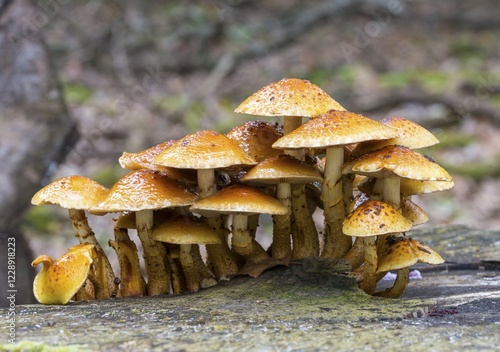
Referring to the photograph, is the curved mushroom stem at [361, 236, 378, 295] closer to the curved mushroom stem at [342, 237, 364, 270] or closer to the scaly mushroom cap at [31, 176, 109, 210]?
the curved mushroom stem at [342, 237, 364, 270]

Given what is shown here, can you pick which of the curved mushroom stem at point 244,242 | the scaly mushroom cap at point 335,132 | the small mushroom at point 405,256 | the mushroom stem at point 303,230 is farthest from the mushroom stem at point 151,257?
the small mushroom at point 405,256

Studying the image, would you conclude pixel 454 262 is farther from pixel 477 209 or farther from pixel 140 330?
pixel 477 209

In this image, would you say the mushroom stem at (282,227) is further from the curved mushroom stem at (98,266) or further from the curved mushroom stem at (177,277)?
the curved mushroom stem at (98,266)

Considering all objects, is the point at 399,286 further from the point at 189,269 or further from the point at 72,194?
the point at 72,194

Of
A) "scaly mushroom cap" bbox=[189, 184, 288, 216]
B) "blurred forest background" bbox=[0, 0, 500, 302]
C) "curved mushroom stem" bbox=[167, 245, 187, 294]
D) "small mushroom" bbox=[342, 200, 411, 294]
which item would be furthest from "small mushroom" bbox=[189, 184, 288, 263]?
"blurred forest background" bbox=[0, 0, 500, 302]

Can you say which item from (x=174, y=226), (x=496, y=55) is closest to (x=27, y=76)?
(x=174, y=226)

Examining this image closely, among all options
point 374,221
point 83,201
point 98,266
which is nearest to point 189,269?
point 98,266
